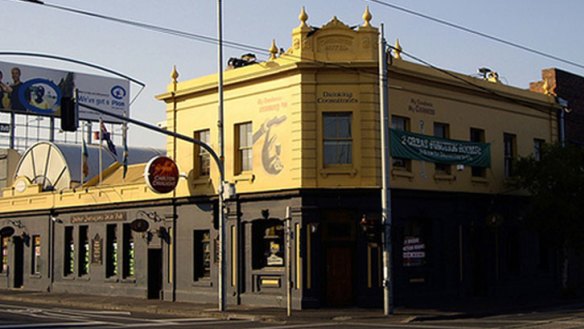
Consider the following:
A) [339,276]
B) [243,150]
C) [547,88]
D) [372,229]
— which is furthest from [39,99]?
[372,229]

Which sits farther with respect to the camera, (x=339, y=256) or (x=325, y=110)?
(x=325, y=110)

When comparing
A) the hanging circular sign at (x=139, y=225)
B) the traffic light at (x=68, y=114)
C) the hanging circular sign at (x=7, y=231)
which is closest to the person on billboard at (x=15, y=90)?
the hanging circular sign at (x=7, y=231)

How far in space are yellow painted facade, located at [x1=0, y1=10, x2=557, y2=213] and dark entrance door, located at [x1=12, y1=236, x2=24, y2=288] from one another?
12.3m

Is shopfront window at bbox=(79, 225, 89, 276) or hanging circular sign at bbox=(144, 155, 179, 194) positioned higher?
hanging circular sign at bbox=(144, 155, 179, 194)

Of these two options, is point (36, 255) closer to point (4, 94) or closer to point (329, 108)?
point (329, 108)

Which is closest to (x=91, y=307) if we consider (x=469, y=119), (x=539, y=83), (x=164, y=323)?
(x=164, y=323)

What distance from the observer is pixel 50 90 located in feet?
209

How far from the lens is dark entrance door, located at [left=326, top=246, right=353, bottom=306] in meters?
28.9

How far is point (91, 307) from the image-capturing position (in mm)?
32969

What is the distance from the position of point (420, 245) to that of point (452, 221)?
116 inches

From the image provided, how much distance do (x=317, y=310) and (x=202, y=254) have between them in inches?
284

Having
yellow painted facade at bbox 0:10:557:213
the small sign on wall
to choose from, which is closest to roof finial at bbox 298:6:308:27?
yellow painted facade at bbox 0:10:557:213

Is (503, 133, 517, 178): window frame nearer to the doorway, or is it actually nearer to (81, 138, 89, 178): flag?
the doorway

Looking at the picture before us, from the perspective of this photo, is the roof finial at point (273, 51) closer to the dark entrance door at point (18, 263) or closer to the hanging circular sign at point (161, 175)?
the hanging circular sign at point (161, 175)
